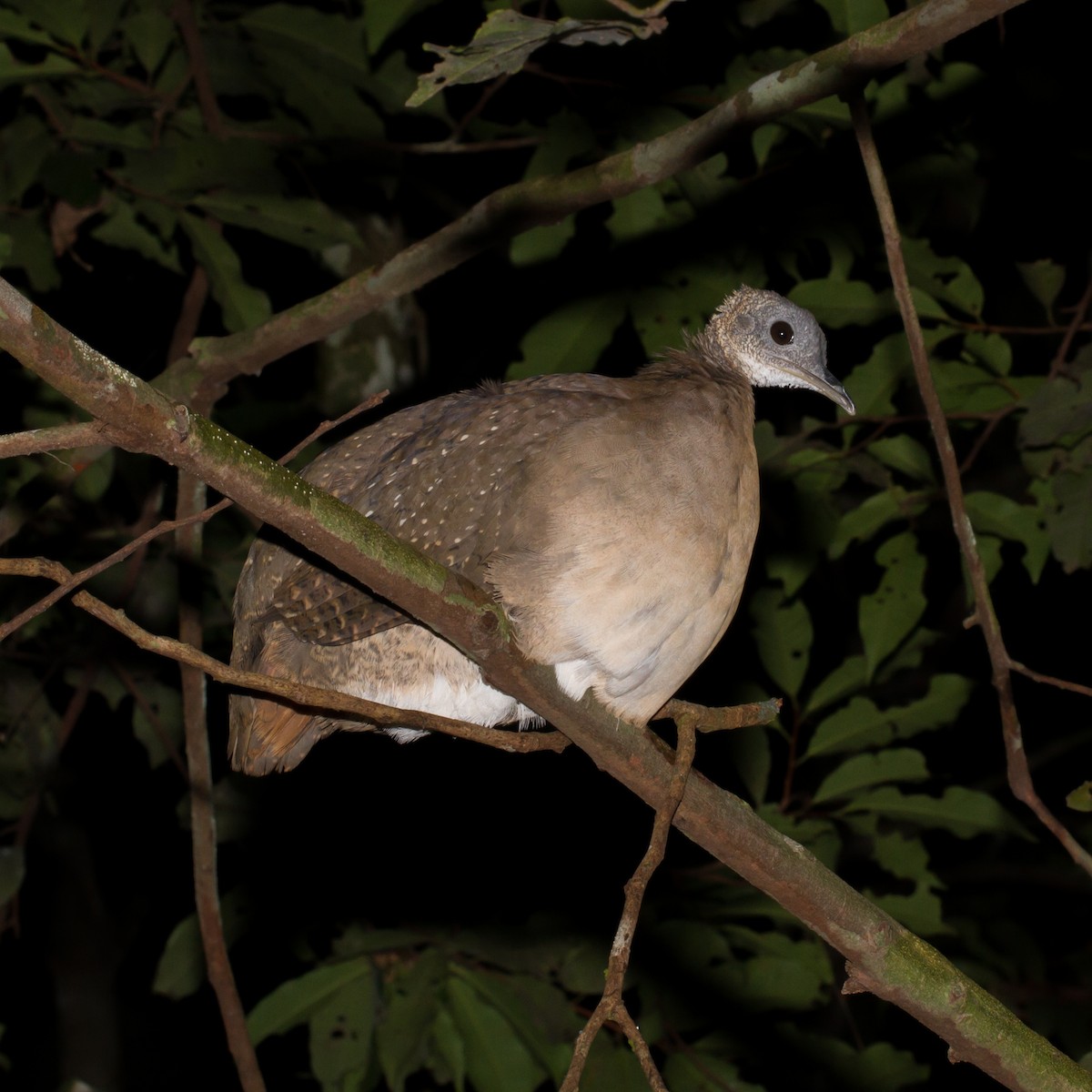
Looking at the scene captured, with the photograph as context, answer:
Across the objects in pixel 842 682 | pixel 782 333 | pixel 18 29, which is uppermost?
pixel 18 29

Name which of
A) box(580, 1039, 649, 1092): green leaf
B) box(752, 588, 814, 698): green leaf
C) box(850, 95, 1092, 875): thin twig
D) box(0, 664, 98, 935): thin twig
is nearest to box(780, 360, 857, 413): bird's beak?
box(850, 95, 1092, 875): thin twig

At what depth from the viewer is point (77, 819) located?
6637mm

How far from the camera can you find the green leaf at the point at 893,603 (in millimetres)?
4234

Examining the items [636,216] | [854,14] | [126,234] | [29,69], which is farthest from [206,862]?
[854,14]

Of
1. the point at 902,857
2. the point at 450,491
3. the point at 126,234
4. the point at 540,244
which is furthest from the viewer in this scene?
the point at 902,857

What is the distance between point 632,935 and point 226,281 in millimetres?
2655

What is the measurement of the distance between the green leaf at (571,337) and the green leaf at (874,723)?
148cm

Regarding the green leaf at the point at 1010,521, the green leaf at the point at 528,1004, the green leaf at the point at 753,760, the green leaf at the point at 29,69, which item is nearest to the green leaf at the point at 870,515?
the green leaf at the point at 1010,521

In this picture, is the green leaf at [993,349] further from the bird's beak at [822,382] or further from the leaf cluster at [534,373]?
the bird's beak at [822,382]

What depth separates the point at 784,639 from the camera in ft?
15.2

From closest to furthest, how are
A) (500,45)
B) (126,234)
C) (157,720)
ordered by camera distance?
(500,45)
(126,234)
(157,720)

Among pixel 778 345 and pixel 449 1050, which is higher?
pixel 778 345

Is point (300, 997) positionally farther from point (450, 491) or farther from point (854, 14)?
point (854, 14)

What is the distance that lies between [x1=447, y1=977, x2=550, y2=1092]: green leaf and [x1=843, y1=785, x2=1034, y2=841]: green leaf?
133 centimetres
